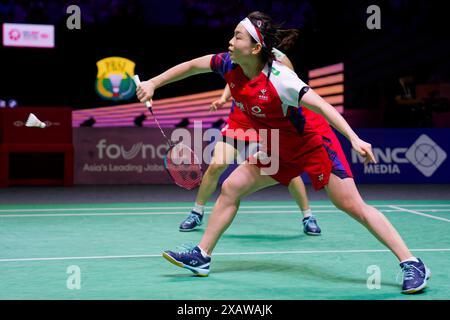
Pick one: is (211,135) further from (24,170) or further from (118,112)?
(118,112)

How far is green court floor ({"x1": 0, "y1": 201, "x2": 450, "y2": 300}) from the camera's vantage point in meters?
3.75

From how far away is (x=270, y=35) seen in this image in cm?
392

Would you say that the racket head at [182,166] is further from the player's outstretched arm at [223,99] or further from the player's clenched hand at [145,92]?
the player's outstretched arm at [223,99]

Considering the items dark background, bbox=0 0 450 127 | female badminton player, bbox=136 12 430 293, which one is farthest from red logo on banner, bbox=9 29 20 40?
female badminton player, bbox=136 12 430 293

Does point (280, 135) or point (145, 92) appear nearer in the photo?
point (145, 92)

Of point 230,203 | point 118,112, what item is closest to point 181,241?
point 230,203

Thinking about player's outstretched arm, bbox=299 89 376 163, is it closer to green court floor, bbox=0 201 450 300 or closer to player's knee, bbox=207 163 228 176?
green court floor, bbox=0 201 450 300

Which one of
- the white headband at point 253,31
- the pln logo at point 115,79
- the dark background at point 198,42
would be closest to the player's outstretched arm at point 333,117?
the white headband at point 253,31

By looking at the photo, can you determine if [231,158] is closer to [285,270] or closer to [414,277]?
[285,270]

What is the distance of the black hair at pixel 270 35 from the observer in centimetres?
390

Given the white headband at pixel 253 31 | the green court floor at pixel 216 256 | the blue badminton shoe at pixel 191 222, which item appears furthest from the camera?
the blue badminton shoe at pixel 191 222

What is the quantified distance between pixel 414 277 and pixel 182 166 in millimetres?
1755

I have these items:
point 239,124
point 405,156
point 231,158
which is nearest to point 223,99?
point 239,124

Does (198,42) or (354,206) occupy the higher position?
(198,42)
